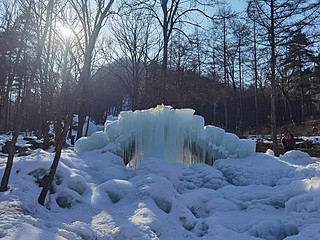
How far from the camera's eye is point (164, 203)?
441cm

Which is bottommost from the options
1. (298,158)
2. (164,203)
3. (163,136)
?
(164,203)

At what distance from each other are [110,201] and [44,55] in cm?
687

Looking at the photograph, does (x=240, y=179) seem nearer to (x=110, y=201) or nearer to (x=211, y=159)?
(x=211, y=159)

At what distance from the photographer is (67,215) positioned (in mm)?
3633

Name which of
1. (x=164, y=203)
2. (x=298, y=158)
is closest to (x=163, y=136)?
(x=164, y=203)

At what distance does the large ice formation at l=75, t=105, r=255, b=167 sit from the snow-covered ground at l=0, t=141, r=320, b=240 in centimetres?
113

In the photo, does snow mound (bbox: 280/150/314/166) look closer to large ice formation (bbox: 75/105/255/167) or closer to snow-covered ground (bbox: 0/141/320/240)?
snow-covered ground (bbox: 0/141/320/240)

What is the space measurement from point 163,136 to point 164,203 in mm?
3196

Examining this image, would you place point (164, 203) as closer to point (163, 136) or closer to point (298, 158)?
point (163, 136)

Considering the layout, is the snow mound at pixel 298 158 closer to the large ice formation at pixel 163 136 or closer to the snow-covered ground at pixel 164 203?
the snow-covered ground at pixel 164 203

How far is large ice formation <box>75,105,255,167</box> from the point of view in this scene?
7.41 metres

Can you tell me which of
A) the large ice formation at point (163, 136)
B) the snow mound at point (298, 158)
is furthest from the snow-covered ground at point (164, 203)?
the snow mound at point (298, 158)

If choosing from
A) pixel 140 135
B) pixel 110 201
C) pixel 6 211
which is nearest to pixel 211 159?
pixel 140 135

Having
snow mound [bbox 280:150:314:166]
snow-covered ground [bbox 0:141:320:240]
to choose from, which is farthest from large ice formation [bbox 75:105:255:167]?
snow mound [bbox 280:150:314:166]
